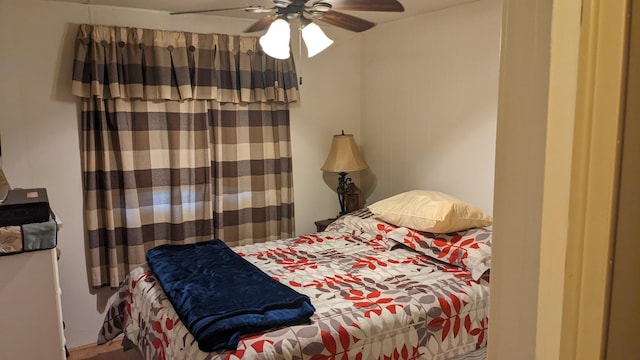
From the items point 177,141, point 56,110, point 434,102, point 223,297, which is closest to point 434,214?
point 434,102

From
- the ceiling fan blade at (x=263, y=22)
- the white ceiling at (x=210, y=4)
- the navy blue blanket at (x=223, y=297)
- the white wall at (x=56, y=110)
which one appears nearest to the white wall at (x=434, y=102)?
the white ceiling at (x=210, y=4)

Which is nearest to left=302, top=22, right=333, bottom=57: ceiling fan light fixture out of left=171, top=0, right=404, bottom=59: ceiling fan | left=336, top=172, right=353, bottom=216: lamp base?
left=171, top=0, right=404, bottom=59: ceiling fan

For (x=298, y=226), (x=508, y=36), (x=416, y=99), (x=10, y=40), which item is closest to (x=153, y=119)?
(x=10, y=40)

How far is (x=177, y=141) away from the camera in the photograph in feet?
10.8

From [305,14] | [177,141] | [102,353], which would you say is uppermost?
[305,14]

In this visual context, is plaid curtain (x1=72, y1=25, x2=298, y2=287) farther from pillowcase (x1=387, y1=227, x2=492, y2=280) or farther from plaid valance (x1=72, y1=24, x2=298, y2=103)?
pillowcase (x1=387, y1=227, x2=492, y2=280)

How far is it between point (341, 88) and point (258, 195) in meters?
1.21

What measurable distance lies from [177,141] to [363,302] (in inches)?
74.8

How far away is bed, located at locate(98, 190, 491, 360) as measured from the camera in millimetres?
1855

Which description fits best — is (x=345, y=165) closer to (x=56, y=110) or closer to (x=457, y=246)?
(x=457, y=246)

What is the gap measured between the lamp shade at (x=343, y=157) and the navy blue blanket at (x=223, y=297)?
137 centimetres

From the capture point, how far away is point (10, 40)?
9.25ft

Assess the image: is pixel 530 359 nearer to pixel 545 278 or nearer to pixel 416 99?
pixel 545 278

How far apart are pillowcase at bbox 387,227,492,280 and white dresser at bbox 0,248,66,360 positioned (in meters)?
1.92
